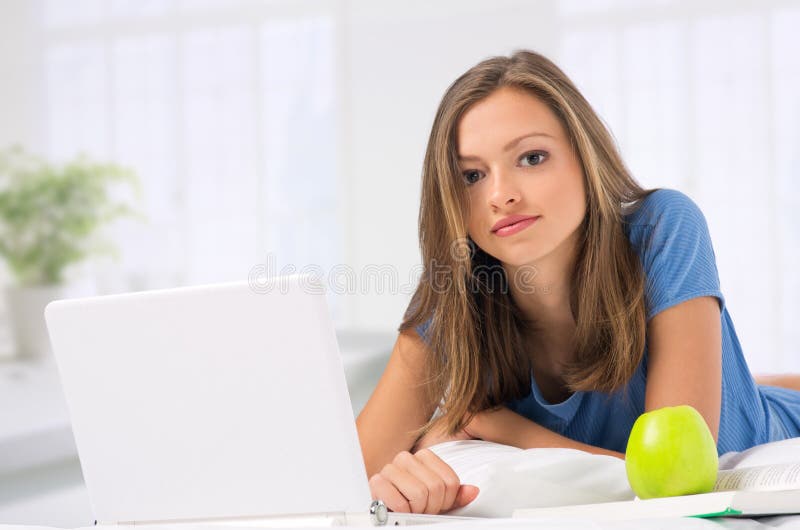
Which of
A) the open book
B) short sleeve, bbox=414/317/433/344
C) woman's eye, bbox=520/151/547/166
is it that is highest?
woman's eye, bbox=520/151/547/166

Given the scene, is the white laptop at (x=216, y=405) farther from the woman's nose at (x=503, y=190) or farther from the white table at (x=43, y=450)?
the white table at (x=43, y=450)

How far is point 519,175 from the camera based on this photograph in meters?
1.55

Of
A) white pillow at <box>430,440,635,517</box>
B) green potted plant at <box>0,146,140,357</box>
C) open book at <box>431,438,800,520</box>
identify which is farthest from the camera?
green potted plant at <box>0,146,140,357</box>

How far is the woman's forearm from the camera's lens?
1.48 m

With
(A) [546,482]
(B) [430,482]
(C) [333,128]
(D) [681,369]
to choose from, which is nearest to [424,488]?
(B) [430,482]

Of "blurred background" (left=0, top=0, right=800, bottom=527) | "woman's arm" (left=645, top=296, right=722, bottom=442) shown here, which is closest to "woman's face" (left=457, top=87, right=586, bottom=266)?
"woman's arm" (left=645, top=296, right=722, bottom=442)

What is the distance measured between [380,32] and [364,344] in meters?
1.78

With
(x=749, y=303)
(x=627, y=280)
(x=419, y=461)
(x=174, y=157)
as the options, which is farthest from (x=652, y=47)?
(x=419, y=461)

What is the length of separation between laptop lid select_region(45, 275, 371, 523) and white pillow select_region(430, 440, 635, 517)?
18cm

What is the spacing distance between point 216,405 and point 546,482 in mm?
397

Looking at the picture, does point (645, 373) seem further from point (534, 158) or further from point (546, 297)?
point (534, 158)

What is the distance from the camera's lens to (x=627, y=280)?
5.21ft

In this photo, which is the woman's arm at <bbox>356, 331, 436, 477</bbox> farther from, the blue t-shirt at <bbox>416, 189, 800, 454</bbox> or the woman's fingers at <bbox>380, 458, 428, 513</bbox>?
the woman's fingers at <bbox>380, 458, 428, 513</bbox>

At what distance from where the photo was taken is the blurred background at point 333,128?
4.50 m
